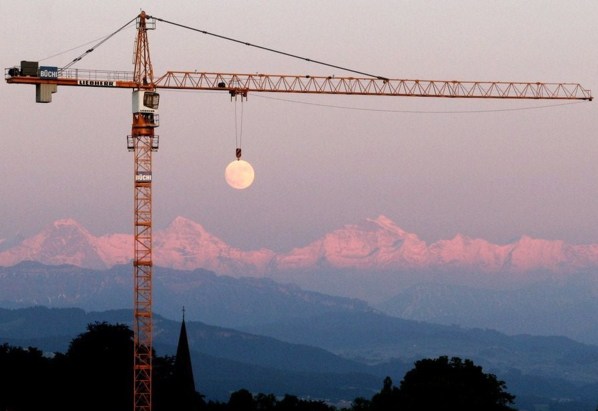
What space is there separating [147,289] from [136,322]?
4.47 metres

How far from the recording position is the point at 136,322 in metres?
199

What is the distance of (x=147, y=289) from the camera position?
199750 millimetres

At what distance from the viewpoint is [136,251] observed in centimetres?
19938

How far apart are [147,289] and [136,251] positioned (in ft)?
16.8

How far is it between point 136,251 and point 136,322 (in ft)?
29.9
